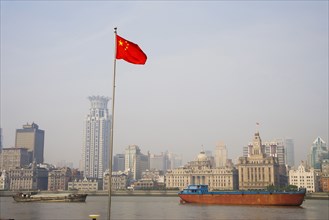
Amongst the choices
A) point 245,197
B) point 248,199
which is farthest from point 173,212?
point 248,199

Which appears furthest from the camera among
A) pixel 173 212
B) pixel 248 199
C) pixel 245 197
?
pixel 245 197

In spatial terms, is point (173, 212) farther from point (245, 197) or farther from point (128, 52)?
point (128, 52)

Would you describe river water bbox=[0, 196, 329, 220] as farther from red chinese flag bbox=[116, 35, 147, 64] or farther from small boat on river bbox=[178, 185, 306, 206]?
red chinese flag bbox=[116, 35, 147, 64]

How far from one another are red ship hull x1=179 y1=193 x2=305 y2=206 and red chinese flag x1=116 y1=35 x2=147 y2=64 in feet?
269

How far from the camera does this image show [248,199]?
102938 millimetres

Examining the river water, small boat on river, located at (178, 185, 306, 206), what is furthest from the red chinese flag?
small boat on river, located at (178, 185, 306, 206)

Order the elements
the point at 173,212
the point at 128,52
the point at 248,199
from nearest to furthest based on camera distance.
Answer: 1. the point at 128,52
2. the point at 173,212
3. the point at 248,199

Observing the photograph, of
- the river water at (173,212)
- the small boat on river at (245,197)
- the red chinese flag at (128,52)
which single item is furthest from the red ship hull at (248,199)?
the red chinese flag at (128,52)

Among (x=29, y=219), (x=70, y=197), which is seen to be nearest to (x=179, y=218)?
(x=29, y=219)

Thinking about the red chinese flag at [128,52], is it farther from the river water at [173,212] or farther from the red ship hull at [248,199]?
the red ship hull at [248,199]

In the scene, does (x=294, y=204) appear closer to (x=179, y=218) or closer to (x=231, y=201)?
(x=231, y=201)

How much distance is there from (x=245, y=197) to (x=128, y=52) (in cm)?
8410

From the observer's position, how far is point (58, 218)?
67250mm

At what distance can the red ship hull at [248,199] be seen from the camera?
3893 inches
